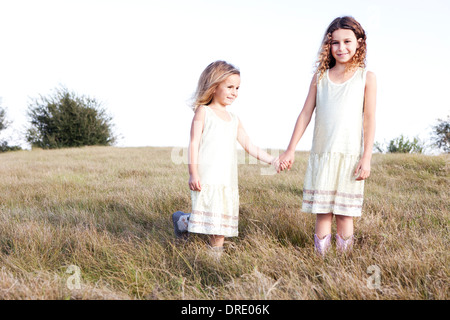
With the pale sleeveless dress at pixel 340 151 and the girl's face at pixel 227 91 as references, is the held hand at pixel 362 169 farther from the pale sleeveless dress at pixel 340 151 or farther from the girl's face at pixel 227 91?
the girl's face at pixel 227 91

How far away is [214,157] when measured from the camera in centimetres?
309

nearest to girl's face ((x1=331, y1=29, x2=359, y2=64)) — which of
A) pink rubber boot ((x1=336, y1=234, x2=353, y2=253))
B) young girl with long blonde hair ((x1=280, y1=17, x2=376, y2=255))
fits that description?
young girl with long blonde hair ((x1=280, y1=17, x2=376, y2=255))

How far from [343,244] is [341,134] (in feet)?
3.01

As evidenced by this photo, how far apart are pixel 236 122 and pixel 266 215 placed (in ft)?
4.12

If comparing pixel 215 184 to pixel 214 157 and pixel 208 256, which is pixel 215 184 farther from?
pixel 208 256

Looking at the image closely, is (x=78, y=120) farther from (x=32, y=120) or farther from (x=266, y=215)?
(x=266, y=215)

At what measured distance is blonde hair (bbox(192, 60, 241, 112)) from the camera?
312 cm

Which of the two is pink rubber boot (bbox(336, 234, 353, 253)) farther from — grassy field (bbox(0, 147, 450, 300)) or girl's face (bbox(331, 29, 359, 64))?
girl's face (bbox(331, 29, 359, 64))

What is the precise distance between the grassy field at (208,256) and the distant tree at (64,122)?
62.6 ft

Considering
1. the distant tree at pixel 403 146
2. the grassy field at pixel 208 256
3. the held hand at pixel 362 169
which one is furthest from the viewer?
the distant tree at pixel 403 146

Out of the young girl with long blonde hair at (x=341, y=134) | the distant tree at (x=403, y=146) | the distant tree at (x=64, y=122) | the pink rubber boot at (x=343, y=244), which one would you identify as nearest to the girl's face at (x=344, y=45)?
the young girl with long blonde hair at (x=341, y=134)

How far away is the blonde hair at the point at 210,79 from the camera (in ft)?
10.2

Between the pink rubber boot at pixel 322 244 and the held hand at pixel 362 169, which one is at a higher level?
the held hand at pixel 362 169

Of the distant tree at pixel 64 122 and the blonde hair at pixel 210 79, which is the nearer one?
the blonde hair at pixel 210 79
